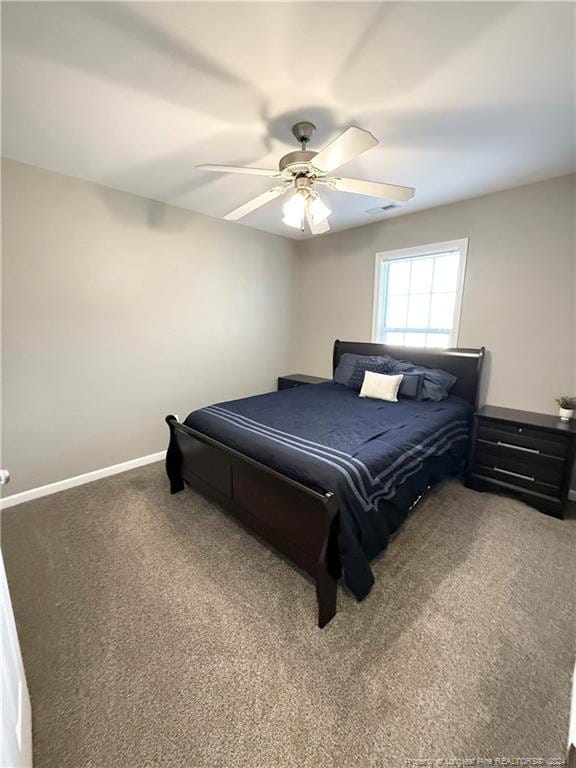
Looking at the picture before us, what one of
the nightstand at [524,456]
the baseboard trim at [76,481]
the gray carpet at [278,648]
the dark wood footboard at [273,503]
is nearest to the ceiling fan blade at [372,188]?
the dark wood footboard at [273,503]

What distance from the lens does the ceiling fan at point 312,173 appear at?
1.48 meters

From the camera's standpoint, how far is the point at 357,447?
1.94 meters

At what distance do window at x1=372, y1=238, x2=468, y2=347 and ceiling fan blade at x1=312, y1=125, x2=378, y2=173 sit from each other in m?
2.09

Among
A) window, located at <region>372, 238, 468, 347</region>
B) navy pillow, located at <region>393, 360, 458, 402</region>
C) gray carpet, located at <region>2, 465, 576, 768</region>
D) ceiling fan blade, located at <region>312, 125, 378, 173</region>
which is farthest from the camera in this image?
window, located at <region>372, 238, 468, 347</region>

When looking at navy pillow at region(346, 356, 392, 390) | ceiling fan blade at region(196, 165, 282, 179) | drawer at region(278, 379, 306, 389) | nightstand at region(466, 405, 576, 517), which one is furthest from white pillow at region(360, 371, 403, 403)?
ceiling fan blade at region(196, 165, 282, 179)

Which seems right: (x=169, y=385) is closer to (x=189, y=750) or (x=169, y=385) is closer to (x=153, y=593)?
(x=153, y=593)

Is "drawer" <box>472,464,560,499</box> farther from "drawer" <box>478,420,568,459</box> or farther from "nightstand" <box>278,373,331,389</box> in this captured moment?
"nightstand" <box>278,373,331,389</box>

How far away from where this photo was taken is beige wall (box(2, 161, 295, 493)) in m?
2.45

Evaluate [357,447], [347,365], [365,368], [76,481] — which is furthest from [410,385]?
[76,481]

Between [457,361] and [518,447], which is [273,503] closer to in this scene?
[518,447]

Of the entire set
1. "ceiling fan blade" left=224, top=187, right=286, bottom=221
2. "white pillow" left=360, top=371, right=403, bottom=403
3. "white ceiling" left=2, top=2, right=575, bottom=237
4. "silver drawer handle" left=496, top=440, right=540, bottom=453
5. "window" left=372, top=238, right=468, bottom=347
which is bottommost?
"silver drawer handle" left=496, top=440, right=540, bottom=453

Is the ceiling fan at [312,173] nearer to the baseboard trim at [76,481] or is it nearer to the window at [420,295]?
the window at [420,295]

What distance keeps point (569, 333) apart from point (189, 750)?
11.5 feet

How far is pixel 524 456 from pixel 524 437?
16 cm
